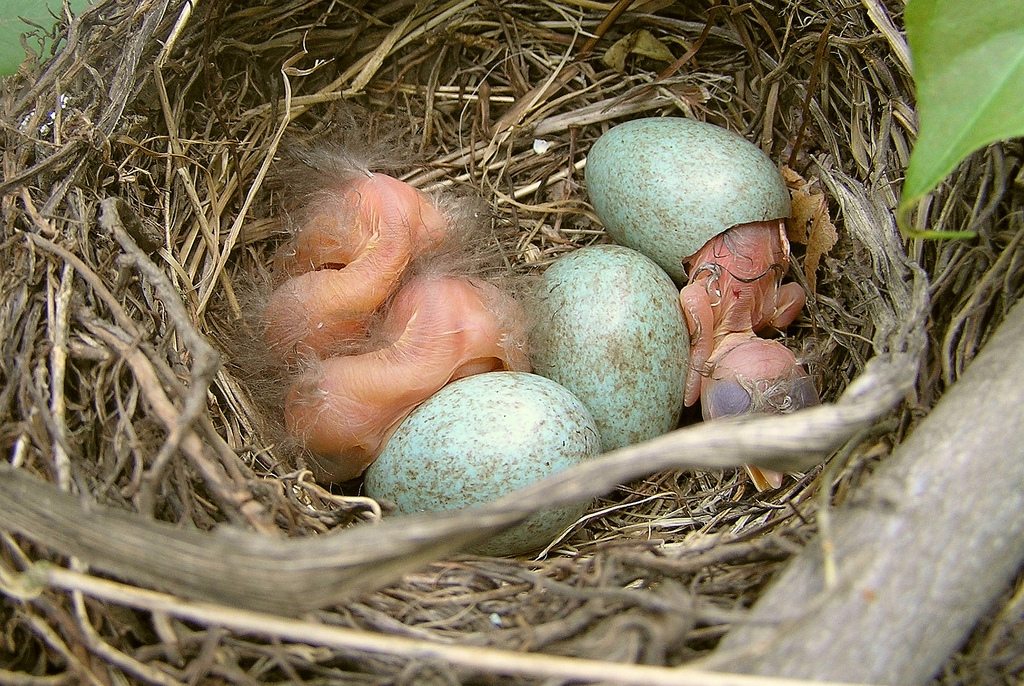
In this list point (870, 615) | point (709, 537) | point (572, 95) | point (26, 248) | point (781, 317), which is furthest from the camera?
point (572, 95)

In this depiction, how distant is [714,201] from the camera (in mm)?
1360

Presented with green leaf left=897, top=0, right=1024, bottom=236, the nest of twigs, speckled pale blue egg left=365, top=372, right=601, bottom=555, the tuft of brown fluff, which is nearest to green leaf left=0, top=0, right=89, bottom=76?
the nest of twigs

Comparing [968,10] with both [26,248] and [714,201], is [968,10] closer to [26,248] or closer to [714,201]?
[714,201]

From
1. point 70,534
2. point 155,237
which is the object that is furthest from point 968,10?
point 155,237

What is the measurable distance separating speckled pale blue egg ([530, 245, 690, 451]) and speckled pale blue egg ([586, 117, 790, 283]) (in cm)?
7

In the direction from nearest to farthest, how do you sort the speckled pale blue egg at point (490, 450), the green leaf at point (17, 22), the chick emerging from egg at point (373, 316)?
the speckled pale blue egg at point (490, 450) → the chick emerging from egg at point (373, 316) → the green leaf at point (17, 22)

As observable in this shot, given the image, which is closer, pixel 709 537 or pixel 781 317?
pixel 709 537

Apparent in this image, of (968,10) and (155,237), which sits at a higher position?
(968,10)

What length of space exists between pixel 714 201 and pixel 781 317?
26 centimetres

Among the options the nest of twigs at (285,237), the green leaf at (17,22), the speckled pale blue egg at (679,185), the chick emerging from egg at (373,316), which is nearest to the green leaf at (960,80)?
the nest of twigs at (285,237)

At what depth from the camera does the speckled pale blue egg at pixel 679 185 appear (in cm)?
137

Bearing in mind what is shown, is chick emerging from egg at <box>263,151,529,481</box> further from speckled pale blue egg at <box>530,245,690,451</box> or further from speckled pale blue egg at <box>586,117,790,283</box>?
speckled pale blue egg at <box>586,117,790,283</box>

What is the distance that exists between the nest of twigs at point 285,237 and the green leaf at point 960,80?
0.21m

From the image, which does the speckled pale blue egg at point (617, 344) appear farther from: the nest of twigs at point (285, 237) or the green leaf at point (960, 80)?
the green leaf at point (960, 80)
